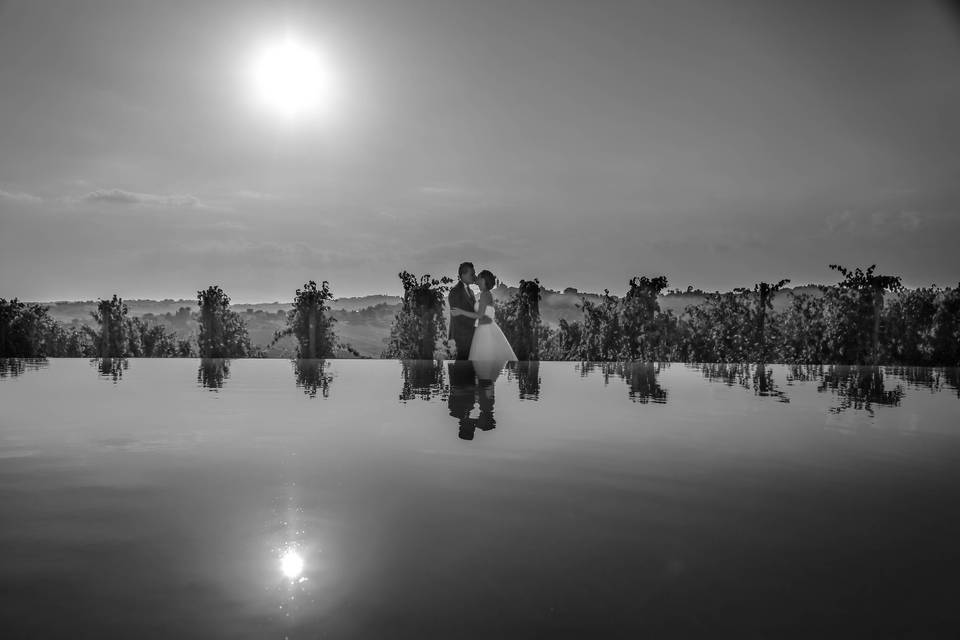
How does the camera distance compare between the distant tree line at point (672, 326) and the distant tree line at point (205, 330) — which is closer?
the distant tree line at point (672, 326)

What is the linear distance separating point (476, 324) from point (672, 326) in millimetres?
18949

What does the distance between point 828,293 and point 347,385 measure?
2368 centimetres

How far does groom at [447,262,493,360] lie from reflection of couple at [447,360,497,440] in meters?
1.16

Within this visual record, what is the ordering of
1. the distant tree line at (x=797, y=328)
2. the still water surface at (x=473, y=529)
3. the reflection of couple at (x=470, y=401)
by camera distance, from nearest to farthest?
1. the still water surface at (x=473, y=529)
2. the reflection of couple at (x=470, y=401)
3. the distant tree line at (x=797, y=328)

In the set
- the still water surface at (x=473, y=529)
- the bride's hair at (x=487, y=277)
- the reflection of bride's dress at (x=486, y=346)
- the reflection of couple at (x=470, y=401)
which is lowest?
the still water surface at (x=473, y=529)

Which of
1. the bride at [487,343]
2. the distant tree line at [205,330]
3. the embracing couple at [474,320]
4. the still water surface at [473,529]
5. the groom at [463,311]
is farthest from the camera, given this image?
the distant tree line at [205,330]

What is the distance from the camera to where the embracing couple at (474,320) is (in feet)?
48.8

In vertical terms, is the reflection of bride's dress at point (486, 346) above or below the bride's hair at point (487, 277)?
below

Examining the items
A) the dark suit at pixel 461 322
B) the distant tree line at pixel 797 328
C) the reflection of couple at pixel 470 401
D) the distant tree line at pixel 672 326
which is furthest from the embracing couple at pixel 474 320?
the distant tree line at pixel 797 328

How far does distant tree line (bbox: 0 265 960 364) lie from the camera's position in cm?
2717

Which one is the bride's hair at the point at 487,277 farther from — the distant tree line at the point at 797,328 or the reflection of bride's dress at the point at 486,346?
the distant tree line at the point at 797,328

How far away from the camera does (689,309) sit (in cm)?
3631

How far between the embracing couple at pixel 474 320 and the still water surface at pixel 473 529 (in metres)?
7.34

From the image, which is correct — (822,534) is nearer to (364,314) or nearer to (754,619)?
(754,619)
